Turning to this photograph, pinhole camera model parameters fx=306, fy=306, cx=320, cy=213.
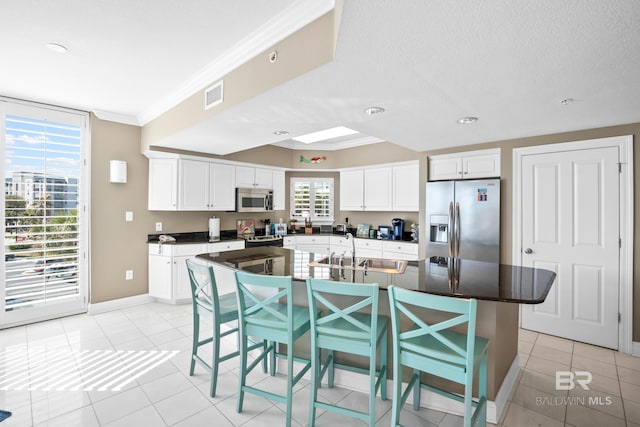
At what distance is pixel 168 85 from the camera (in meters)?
3.34

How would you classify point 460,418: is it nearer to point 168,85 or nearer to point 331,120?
point 331,120

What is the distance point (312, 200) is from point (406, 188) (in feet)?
6.78

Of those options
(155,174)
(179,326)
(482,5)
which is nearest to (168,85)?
(155,174)

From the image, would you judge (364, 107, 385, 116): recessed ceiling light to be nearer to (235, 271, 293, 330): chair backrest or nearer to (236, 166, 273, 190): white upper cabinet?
(235, 271, 293, 330): chair backrest

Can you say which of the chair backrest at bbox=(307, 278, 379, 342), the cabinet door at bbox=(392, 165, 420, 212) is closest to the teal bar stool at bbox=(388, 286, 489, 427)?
the chair backrest at bbox=(307, 278, 379, 342)

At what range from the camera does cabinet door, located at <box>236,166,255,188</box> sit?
206 inches

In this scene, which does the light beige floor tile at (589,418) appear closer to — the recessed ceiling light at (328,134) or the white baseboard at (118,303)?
the recessed ceiling light at (328,134)

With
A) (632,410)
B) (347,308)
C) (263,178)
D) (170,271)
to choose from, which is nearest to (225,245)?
A: (170,271)

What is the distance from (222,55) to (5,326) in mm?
4009

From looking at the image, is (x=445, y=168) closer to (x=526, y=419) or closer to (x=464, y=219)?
(x=464, y=219)

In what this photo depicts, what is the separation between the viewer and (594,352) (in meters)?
3.07

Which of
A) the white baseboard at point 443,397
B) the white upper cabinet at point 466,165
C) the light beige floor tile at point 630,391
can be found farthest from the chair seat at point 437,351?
the white upper cabinet at point 466,165

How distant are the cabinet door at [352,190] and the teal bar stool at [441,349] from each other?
12.4 feet

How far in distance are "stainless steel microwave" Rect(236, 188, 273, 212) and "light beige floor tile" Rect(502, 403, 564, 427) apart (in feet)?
14.3
